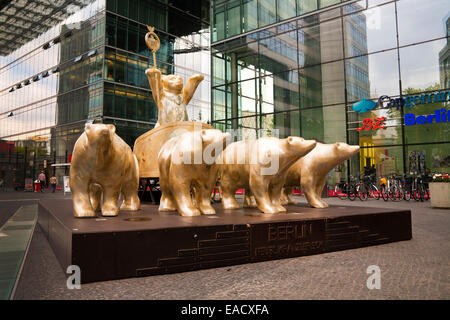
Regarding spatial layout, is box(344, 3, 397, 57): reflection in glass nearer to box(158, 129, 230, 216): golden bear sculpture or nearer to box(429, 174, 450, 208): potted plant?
box(429, 174, 450, 208): potted plant

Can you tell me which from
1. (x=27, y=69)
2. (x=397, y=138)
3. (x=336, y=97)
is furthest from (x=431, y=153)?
(x=27, y=69)

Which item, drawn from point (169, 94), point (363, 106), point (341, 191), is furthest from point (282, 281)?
point (363, 106)

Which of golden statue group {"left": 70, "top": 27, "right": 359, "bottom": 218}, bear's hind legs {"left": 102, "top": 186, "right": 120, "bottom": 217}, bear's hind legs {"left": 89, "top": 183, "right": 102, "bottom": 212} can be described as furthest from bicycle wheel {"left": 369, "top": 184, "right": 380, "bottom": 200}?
bear's hind legs {"left": 102, "top": 186, "right": 120, "bottom": 217}

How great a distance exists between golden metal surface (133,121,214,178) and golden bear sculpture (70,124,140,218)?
181 centimetres

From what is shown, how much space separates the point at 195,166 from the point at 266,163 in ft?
2.81

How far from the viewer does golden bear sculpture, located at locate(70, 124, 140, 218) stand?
10.5ft

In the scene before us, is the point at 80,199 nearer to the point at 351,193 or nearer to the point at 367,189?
the point at 351,193

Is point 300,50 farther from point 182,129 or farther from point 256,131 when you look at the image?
point 182,129

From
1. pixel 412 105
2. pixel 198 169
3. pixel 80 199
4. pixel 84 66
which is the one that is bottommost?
pixel 80 199

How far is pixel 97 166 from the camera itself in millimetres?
3348

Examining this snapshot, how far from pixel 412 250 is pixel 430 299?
1.71 meters

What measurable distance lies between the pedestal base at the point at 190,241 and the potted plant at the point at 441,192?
6624 mm

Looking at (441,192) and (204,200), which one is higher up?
(204,200)
